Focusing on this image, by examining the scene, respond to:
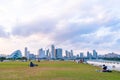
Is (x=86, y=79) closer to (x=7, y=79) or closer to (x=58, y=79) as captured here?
(x=58, y=79)

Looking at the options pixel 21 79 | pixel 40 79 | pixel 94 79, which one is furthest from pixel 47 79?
pixel 94 79

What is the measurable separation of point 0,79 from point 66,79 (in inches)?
290

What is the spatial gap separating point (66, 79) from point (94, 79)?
2.99 m

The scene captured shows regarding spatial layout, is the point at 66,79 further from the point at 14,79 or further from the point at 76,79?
the point at 14,79

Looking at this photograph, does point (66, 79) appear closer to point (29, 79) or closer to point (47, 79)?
point (47, 79)

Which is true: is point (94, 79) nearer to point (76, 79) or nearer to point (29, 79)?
point (76, 79)

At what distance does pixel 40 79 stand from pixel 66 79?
2.80 metres

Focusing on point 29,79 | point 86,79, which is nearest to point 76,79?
point 86,79

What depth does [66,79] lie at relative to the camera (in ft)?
90.8

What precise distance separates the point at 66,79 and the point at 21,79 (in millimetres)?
4877

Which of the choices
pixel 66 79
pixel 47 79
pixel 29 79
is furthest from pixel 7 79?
pixel 66 79

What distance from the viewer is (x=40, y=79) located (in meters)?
27.8

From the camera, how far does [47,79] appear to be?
2791 cm

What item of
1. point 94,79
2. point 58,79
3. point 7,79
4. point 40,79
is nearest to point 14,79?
point 7,79
